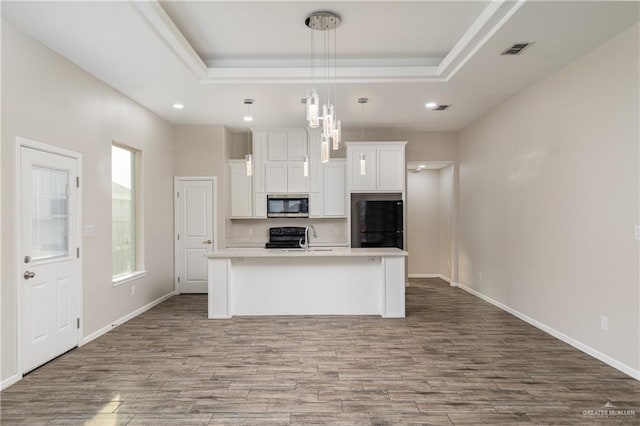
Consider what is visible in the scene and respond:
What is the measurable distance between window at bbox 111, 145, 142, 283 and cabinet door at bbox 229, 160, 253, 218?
1.73m

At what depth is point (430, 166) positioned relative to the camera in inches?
292

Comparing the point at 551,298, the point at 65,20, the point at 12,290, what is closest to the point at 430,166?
the point at 551,298

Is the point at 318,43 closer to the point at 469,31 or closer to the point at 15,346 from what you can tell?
the point at 469,31

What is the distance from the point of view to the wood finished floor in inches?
98.9

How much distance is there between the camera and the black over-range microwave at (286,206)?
667 cm

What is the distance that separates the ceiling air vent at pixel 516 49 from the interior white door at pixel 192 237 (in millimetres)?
4759

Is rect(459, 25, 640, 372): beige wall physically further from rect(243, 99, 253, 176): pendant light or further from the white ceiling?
rect(243, 99, 253, 176): pendant light

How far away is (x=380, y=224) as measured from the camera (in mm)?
6383

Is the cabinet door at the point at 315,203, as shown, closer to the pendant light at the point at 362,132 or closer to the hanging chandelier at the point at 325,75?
the pendant light at the point at 362,132

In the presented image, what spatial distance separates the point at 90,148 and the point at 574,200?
5.17 m

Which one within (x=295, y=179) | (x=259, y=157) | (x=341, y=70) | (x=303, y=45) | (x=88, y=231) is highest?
(x=303, y=45)

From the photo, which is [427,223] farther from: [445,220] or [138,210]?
[138,210]

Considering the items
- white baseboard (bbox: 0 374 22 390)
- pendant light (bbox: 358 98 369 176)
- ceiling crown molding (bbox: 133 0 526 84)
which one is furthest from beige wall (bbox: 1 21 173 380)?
pendant light (bbox: 358 98 369 176)

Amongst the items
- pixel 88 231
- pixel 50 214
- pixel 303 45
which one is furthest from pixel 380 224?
pixel 50 214
